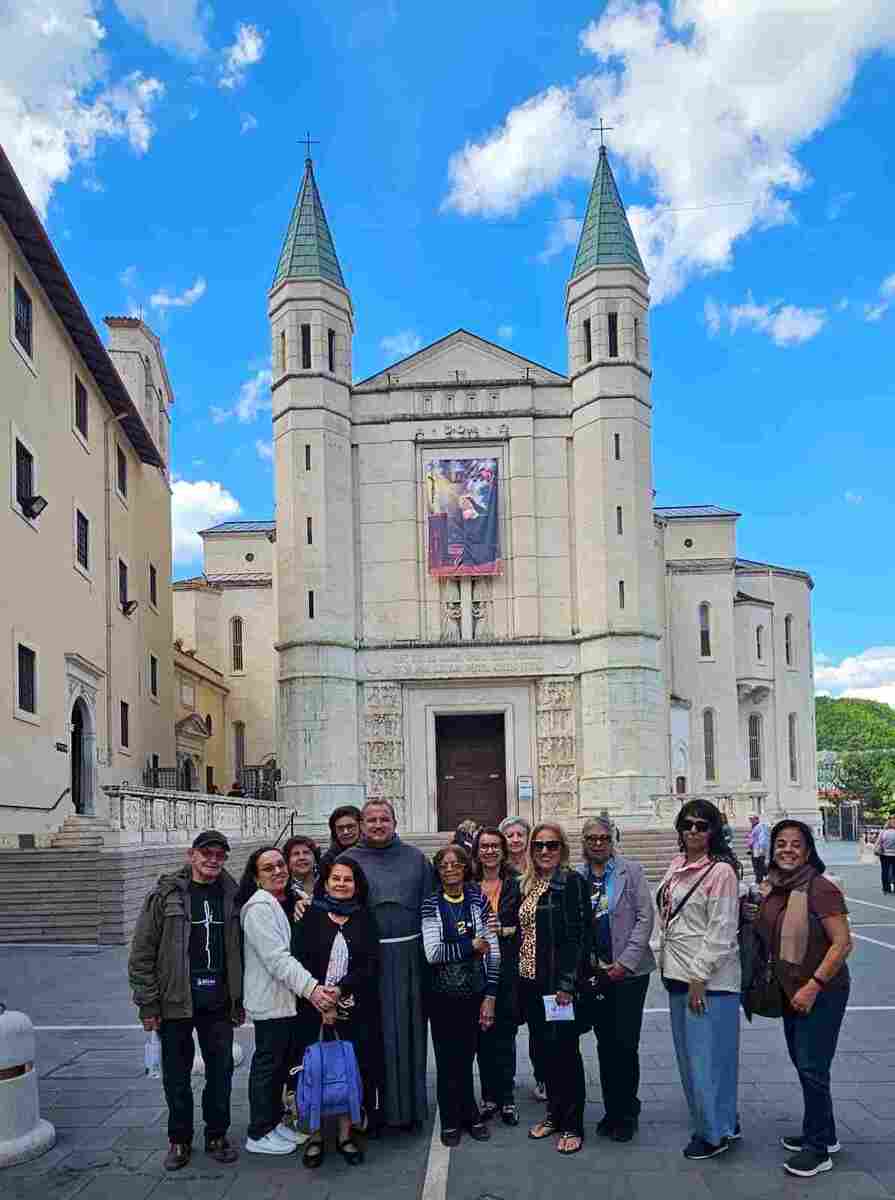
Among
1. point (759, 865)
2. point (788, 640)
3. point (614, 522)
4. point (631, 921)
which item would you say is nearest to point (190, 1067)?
point (631, 921)

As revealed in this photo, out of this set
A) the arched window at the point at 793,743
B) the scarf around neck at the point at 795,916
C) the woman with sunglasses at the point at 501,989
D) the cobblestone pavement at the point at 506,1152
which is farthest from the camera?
the arched window at the point at 793,743

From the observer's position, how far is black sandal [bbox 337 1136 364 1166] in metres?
6.49

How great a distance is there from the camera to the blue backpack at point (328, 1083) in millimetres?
6359

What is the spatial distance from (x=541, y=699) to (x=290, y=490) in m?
9.29

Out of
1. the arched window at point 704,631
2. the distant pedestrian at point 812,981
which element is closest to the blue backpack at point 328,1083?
the distant pedestrian at point 812,981

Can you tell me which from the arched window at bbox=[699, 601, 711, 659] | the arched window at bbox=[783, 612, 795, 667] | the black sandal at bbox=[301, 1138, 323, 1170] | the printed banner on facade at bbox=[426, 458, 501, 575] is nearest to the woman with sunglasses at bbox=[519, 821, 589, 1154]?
the black sandal at bbox=[301, 1138, 323, 1170]

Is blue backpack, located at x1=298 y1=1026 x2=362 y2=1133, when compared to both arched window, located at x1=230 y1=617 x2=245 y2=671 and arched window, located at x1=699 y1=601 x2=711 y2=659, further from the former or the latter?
arched window, located at x1=230 y1=617 x2=245 y2=671

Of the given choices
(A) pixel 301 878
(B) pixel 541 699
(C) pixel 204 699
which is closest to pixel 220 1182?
(A) pixel 301 878

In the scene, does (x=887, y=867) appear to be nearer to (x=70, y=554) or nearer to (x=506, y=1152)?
(x=70, y=554)

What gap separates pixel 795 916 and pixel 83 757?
21652 millimetres

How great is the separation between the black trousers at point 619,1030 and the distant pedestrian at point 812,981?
83cm

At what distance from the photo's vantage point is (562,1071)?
6.80 m

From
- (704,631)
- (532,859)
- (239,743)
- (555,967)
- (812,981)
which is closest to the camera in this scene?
(812,981)

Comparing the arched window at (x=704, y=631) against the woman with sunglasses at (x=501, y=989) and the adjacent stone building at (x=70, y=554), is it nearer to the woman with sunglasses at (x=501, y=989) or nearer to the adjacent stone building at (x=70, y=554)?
the adjacent stone building at (x=70, y=554)
